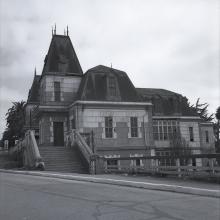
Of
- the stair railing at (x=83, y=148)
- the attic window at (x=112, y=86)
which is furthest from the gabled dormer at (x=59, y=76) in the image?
the stair railing at (x=83, y=148)

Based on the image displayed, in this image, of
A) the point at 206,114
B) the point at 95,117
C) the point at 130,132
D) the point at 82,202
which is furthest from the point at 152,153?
the point at 206,114

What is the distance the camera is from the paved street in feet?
29.8

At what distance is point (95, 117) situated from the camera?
116 ft

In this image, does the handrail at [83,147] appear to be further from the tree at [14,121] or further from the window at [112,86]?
the tree at [14,121]

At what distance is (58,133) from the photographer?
1444 inches

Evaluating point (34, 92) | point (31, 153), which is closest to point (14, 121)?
point (34, 92)

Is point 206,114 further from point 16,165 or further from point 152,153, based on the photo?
point 16,165

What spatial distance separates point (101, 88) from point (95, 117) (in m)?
3.04

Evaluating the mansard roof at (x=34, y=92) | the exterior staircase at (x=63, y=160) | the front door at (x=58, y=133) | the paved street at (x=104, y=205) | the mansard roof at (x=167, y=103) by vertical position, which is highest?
the mansard roof at (x=34, y=92)

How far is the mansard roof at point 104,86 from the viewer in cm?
3606

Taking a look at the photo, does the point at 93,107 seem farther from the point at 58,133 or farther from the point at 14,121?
the point at 14,121

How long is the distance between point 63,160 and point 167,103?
20.3 metres

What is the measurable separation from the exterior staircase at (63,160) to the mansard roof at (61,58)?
384 inches

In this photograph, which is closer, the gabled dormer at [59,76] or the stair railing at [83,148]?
the stair railing at [83,148]
